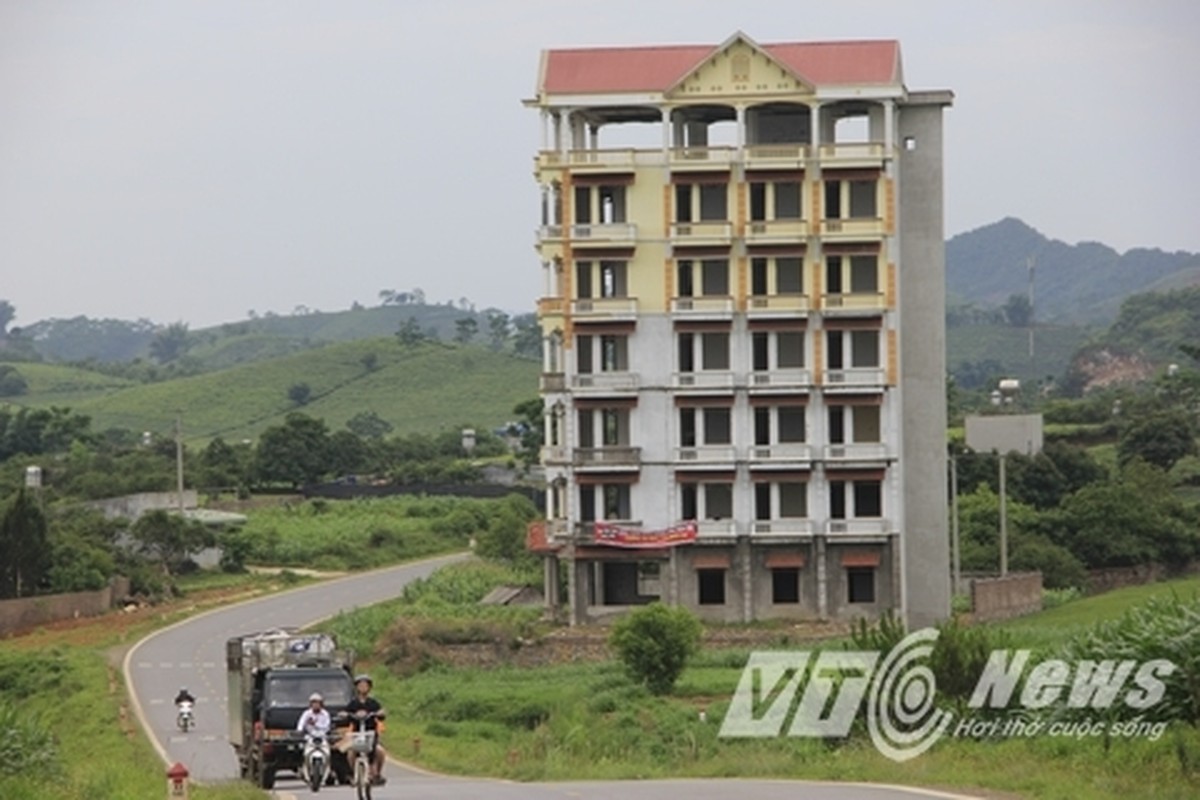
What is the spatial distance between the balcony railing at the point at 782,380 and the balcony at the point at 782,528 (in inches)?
150

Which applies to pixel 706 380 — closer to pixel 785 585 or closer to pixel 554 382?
pixel 554 382

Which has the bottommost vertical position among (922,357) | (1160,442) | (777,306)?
(1160,442)

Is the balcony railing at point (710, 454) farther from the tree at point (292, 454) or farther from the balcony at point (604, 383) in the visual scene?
the tree at point (292, 454)

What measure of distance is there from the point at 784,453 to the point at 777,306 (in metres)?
4.21

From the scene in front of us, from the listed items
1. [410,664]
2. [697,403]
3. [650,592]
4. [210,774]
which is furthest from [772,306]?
[210,774]

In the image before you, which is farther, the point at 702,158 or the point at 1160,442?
the point at 1160,442

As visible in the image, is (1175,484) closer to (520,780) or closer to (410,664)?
(410,664)

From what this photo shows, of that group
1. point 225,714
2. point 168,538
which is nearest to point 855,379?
point 225,714

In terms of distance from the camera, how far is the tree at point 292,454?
442 ft

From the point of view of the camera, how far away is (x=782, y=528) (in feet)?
241

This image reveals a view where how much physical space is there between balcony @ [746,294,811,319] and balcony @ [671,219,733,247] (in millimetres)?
1910

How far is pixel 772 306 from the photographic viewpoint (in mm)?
73438

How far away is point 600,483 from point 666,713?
22303 mm

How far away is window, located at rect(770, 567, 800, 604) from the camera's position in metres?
74.0
